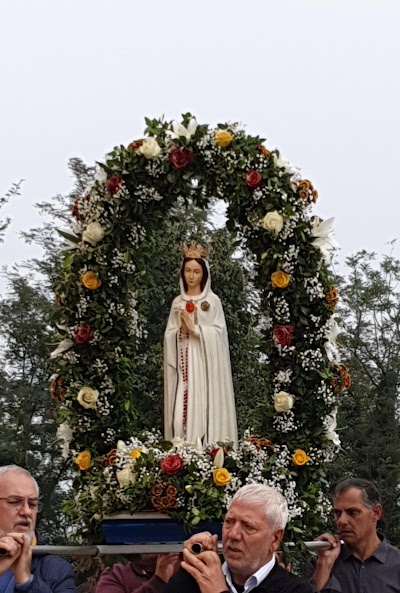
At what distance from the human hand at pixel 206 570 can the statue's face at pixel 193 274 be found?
379 centimetres

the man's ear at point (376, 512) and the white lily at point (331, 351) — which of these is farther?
the white lily at point (331, 351)

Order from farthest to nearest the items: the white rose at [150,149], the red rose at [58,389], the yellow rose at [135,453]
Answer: the white rose at [150,149], the red rose at [58,389], the yellow rose at [135,453]

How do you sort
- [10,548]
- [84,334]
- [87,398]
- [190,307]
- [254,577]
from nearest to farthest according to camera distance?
[10,548]
[254,577]
[87,398]
[84,334]
[190,307]

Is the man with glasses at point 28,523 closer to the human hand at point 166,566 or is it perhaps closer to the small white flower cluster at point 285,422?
the human hand at point 166,566

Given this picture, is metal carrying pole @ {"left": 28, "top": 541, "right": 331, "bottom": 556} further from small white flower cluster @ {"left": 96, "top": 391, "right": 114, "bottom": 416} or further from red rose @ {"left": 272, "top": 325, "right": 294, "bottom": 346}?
red rose @ {"left": 272, "top": 325, "right": 294, "bottom": 346}

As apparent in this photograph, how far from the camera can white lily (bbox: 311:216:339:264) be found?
8461mm

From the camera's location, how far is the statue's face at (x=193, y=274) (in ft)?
28.0

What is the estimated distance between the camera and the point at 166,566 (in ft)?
22.1

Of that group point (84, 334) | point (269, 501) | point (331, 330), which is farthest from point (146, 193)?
point (269, 501)

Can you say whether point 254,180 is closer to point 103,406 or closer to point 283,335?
point 283,335

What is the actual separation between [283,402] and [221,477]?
0.94m

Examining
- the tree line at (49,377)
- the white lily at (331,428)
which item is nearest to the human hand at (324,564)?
the white lily at (331,428)

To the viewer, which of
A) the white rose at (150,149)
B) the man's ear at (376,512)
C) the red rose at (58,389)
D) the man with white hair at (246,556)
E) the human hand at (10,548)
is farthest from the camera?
the white rose at (150,149)

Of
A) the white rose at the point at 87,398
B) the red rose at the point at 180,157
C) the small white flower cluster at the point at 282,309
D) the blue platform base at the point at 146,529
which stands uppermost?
the red rose at the point at 180,157
